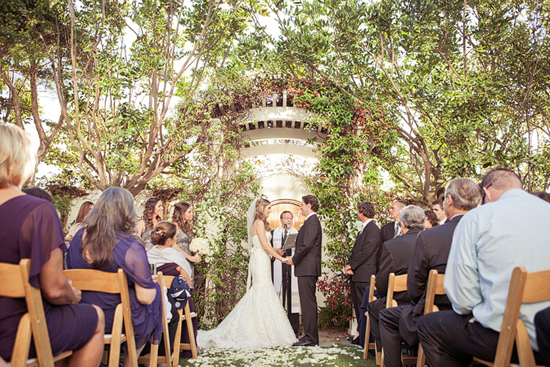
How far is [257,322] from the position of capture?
658 centimetres

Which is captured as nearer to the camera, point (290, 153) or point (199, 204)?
point (199, 204)

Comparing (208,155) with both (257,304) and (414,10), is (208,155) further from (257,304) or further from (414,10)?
(414,10)

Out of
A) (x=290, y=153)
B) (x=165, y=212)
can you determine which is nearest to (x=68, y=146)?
(x=165, y=212)

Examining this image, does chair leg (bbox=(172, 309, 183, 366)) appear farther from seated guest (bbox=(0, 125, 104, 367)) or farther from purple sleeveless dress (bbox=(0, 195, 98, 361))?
purple sleeveless dress (bbox=(0, 195, 98, 361))

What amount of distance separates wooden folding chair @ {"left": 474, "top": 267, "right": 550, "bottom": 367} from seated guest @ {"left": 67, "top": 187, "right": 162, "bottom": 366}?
2494 millimetres

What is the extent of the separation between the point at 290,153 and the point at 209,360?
5.45m

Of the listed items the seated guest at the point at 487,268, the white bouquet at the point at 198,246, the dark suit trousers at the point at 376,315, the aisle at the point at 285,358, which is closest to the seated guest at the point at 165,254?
the aisle at the point at 285,358

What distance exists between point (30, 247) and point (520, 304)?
2.64m

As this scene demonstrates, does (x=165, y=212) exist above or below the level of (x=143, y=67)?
below

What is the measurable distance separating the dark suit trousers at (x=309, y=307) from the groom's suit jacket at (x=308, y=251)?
0.13 metres

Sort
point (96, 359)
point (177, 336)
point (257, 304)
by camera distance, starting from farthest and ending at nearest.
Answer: point (257, 304) → point (177, 336) → point (96, 359)

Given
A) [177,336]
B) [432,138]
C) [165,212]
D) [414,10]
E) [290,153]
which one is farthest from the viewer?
[165,212]

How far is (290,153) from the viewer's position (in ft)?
31.9

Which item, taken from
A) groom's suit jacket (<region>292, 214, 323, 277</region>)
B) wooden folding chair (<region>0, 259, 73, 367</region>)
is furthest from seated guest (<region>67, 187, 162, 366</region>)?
groom's suit jacket (<region>292, 214, 323, 277</region>)
